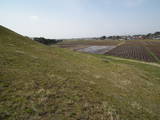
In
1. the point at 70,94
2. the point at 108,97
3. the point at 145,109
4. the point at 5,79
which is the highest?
the point at 5,79

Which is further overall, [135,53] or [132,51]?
[132,51]

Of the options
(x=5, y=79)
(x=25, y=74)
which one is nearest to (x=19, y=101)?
(x=5, y=79)

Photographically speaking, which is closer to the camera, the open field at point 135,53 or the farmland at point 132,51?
the open field at point 135,53

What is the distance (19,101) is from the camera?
16.5 feet

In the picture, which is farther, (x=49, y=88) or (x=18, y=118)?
(x=49, y=88)

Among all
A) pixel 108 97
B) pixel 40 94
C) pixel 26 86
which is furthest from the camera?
pixel 108 97

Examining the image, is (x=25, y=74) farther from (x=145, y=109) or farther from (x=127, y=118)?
(x=145, y=109)

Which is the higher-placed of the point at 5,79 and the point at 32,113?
the point at 5,79

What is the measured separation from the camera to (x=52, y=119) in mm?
4379

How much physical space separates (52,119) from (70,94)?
213 centimetres

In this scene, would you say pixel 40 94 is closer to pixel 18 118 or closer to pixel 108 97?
pixel 18 118

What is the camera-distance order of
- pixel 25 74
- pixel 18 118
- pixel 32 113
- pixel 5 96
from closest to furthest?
1. pixel 18 118
2. pixel 32 113
3. pixel 5 96
4. pixel 25 74

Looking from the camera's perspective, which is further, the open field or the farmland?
the farmland

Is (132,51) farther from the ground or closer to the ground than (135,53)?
farther from the ground
